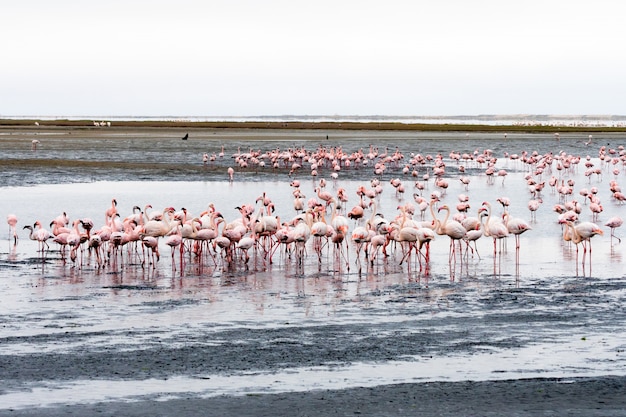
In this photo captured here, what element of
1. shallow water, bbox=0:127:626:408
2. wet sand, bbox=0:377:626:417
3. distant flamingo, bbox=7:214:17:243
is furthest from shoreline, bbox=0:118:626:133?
wet sand, bbox=0:377:626:417

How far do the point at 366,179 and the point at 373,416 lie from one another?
3297 centimetres

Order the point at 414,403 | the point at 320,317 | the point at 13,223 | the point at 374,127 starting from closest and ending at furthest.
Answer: the point at 414,403 < the point at 320,317 < the point at 13,223 < the point at 374,127

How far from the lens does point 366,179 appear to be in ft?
138

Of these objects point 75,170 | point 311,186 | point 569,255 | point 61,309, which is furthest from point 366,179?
point 61,309

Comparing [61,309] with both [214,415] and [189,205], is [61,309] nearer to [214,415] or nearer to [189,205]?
[214,415]

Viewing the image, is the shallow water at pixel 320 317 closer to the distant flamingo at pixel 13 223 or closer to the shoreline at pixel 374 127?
the distant flamingo at pixel 13 223

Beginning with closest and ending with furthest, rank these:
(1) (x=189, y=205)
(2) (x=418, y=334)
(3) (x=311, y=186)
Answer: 1. (2) (x=418, y=334)
2. (1) (x=189, y=205)
3. (3) (x=311, y=186)

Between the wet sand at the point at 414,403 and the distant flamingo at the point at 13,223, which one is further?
the distant flamingo at the point at 13,223

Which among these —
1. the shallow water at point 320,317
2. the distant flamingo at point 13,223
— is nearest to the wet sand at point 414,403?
the shallow water at point 320,317

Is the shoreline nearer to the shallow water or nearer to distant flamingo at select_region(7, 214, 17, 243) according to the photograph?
distant flamingo at select_region(7, 214, 17, 243)

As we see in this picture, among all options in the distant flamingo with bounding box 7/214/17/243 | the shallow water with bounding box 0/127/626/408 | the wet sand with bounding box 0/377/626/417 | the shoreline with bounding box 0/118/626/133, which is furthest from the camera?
the shoreline with bounding box 0/118/626/133

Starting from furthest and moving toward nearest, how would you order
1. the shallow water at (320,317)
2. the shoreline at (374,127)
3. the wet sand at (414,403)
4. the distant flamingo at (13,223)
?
the shoreline at (374,127) < the distant flamingo at (13,223) < the shallow water at (320,317) < the wet sand at (414,403)

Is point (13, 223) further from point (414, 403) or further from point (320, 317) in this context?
point (414, 403)

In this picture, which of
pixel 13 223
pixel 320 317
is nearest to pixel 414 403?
pixel 320 317
